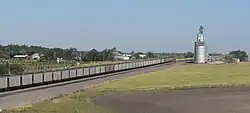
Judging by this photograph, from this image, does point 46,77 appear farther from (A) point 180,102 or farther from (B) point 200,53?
(B) point 200,53

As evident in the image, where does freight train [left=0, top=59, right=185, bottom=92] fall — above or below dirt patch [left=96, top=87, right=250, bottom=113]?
above

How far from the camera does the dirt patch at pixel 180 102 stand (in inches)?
1321

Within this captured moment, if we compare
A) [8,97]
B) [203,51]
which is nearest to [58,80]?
[8,97]

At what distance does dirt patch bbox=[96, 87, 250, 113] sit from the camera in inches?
1321

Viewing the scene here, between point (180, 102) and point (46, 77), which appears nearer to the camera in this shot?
point (180, 102)

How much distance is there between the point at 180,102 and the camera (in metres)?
39.1

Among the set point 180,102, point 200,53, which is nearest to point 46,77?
point 180,102

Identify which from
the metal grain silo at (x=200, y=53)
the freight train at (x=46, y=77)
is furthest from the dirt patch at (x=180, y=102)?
the metal grain silo at (x=200, y=53)

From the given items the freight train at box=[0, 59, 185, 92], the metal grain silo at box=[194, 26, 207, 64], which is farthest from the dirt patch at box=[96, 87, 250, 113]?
the metal grain silo at box=[194, 26, 207, 64]

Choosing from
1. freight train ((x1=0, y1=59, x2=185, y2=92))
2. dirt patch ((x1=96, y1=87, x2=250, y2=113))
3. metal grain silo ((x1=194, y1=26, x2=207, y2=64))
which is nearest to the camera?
dirt patch ((x1=96, y1=87, x2=250, y2=113))

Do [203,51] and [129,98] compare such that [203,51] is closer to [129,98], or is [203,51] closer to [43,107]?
[129,98]

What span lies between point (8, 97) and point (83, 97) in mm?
6074

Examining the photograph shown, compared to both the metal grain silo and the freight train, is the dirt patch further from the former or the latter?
the metal grain silo

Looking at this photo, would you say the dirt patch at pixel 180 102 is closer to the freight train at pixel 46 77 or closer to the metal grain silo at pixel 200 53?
the freight train at pixel 46 77
